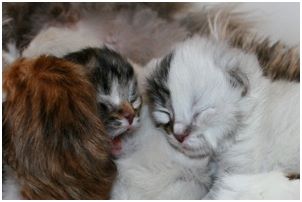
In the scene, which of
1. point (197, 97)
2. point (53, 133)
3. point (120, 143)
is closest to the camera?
point (53, 133)

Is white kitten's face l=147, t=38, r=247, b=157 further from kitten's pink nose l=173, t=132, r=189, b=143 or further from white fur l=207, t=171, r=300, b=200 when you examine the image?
white fur l=207, t=171, r=300, b=200

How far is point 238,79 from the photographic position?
4.10ft

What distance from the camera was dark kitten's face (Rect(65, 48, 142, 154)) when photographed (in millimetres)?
1213

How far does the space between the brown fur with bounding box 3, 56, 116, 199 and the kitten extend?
0.19 metres

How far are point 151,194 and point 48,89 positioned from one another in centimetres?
38

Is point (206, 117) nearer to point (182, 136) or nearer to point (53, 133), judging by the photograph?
point (182, 136)

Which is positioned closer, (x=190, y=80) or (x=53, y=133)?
(x=53, y=133)

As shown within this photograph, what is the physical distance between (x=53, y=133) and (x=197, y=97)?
14.1 inches

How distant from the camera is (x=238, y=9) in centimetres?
158

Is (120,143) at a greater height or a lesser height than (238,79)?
lesser

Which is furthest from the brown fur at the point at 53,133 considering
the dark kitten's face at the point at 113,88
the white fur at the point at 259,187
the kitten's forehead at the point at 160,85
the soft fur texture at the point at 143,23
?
the soft fur texture at the point at 143,23

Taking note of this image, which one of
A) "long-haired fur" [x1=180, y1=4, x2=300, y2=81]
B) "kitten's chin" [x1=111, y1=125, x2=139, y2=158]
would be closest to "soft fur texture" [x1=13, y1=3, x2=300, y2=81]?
"long-haired fur" [x1=180, y1=4, x2=300, y2=81]

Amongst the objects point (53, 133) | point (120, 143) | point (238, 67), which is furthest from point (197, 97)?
point (53, 133)

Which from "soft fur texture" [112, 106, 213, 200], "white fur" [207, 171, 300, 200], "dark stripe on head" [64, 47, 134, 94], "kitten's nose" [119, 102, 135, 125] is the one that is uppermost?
"dark stripe on head" [64, 47, 134, 94]
